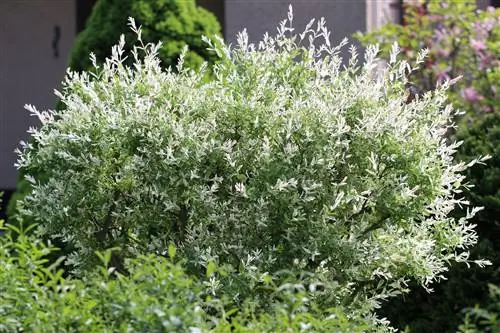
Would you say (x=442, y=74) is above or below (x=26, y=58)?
below

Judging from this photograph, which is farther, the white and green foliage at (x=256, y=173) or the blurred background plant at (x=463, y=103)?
the blurred background plant at (x=463, y=103)

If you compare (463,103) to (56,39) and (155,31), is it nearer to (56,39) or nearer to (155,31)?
(155,31)

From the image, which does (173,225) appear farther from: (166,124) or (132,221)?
(166,124)

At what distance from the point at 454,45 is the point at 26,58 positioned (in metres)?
5.24

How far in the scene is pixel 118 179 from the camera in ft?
16.4

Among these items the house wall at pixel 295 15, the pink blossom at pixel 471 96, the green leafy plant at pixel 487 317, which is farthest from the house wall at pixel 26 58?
the green leafy plant at pixel 487 317

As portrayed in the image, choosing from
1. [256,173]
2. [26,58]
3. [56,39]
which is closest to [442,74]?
[256,173]

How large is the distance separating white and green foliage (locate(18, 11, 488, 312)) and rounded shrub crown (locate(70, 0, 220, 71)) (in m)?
2.25

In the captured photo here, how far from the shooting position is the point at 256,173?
4.82 metres

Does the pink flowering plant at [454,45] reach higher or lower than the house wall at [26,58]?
lower

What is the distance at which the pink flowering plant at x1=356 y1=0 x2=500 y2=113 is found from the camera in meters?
8.67

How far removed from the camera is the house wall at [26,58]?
1197cm

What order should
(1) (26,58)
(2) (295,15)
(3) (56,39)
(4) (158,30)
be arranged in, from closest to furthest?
(4) (158,30), (2) (295,15), (3) (56,39), (1) (26,58)

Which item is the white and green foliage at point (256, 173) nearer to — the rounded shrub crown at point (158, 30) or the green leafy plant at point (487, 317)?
the green leafy plant at point (487, 317)
